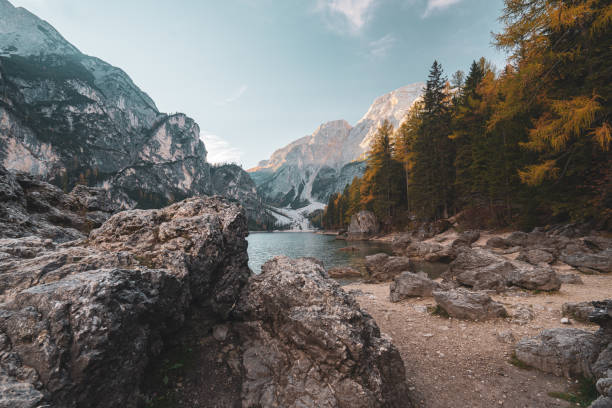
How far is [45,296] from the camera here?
241cm

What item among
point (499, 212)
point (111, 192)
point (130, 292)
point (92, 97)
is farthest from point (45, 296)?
point (92, 97)

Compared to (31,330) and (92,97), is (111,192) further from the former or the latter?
(31,330)

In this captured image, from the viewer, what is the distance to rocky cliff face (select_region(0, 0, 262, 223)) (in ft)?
385

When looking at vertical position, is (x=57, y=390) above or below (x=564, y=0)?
below

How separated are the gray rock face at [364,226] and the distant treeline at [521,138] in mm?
2474

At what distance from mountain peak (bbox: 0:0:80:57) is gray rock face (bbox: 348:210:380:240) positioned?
936 feet

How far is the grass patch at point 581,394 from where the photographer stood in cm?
354

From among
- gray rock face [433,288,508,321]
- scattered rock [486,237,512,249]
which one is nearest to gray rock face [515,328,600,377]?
gray rock face [433,288,508,321]

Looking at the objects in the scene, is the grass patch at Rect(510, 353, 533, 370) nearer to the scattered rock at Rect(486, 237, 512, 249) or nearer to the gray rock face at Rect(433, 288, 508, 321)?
the gray rock face at Rect(433, 288, 508, 321)

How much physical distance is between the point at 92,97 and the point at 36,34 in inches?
3925

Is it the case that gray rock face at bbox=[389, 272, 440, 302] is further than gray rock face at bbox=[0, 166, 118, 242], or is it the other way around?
gray rock face at bbox=[389, 272, 440, 302]

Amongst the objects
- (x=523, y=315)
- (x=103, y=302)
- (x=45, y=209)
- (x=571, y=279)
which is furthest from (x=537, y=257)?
(x=45, y=209)

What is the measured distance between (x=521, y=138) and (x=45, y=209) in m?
29.6

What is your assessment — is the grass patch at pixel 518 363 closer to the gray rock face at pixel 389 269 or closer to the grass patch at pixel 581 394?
the grass patch at pixel 581 394
